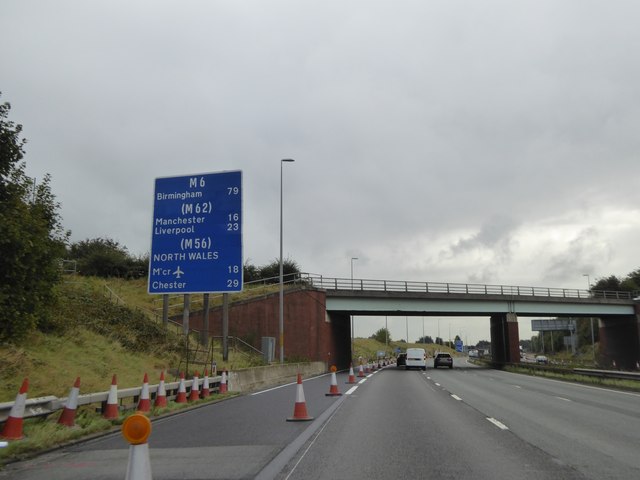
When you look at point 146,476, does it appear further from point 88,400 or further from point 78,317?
point 78,317

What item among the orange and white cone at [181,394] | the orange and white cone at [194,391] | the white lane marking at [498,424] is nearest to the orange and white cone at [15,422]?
the orange and white cone at [181,394]

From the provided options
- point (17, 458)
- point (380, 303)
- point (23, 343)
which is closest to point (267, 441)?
point (17, 458)

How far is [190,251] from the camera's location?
67.1 feet

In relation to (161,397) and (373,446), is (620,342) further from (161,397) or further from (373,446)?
(373,446)

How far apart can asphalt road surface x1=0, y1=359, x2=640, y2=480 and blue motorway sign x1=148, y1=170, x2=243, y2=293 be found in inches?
254

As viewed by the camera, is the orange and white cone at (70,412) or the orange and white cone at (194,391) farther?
the orange and white cone at (194,391)

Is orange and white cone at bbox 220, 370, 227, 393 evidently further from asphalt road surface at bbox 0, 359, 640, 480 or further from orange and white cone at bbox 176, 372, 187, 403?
asphalt road surface at bbox 0, 359, 640, 480

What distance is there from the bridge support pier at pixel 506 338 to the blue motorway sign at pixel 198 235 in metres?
42.5

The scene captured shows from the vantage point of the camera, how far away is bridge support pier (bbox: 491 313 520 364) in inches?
2191

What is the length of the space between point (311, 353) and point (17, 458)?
1463 inches

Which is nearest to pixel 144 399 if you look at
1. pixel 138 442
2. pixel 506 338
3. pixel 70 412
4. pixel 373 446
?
pixel 70 412

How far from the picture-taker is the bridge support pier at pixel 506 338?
2191 inches

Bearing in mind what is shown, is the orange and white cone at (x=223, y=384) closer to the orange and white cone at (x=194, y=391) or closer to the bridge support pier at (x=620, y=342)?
the orange and white cone at (x=194, y=391)

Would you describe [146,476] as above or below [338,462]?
above
